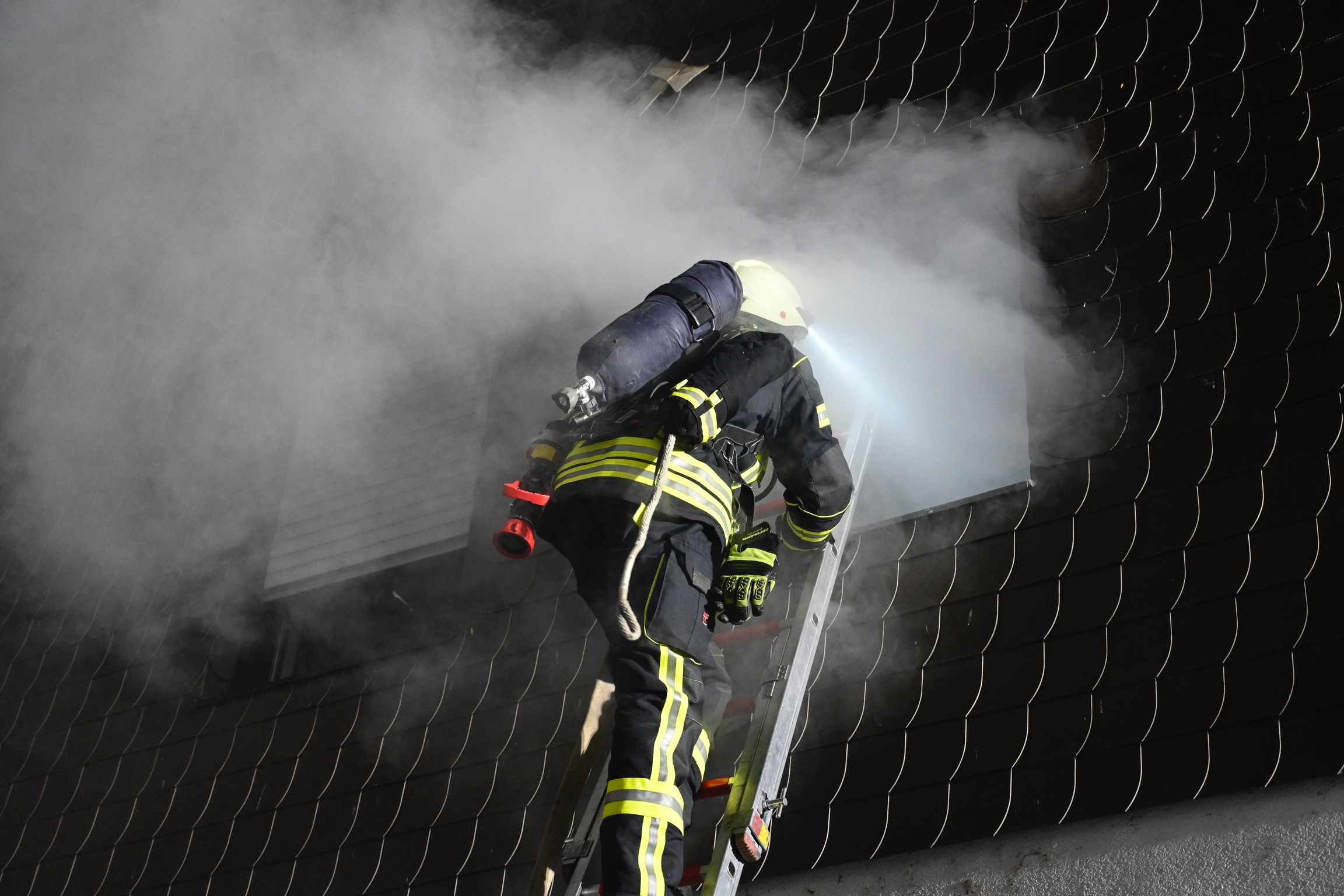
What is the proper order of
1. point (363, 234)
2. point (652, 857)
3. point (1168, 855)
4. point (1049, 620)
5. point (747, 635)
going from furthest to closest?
point (363, 234), point (747, 635), point (1049, 620), point (1168, 855), point (652, 857)

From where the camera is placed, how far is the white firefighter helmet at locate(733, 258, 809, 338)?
4234mm

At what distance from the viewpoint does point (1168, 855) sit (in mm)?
3500

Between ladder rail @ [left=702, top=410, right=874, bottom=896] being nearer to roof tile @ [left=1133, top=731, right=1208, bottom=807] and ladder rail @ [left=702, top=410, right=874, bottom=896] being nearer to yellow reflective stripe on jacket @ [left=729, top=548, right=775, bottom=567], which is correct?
yellow reflective stripe on jacket @ [left=729, top=548, right=775, bottom=567]

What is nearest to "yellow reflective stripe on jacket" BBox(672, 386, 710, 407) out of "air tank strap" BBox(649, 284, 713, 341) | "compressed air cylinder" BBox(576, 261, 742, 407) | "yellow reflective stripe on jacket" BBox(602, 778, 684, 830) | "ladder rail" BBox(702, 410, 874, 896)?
"compressed air cylinder" BBox(576, 261, 742, 407)

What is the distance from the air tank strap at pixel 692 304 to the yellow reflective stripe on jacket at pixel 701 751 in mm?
1081

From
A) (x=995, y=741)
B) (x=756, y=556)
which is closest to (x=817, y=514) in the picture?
(x=756, y=556)

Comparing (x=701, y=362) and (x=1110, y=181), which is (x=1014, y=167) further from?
(x=701, y=362)

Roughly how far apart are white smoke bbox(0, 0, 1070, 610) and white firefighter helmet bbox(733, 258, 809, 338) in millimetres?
498

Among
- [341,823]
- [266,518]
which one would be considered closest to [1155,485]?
[341,823]

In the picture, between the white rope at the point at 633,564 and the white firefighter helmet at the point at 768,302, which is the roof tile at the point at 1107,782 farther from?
the white firefighter helmet at the point at 768,302

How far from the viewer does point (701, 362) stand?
384cm

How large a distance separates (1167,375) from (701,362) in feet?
5.17

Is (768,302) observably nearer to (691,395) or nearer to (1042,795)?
(691,395)

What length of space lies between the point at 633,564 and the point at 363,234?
13.9 feet
